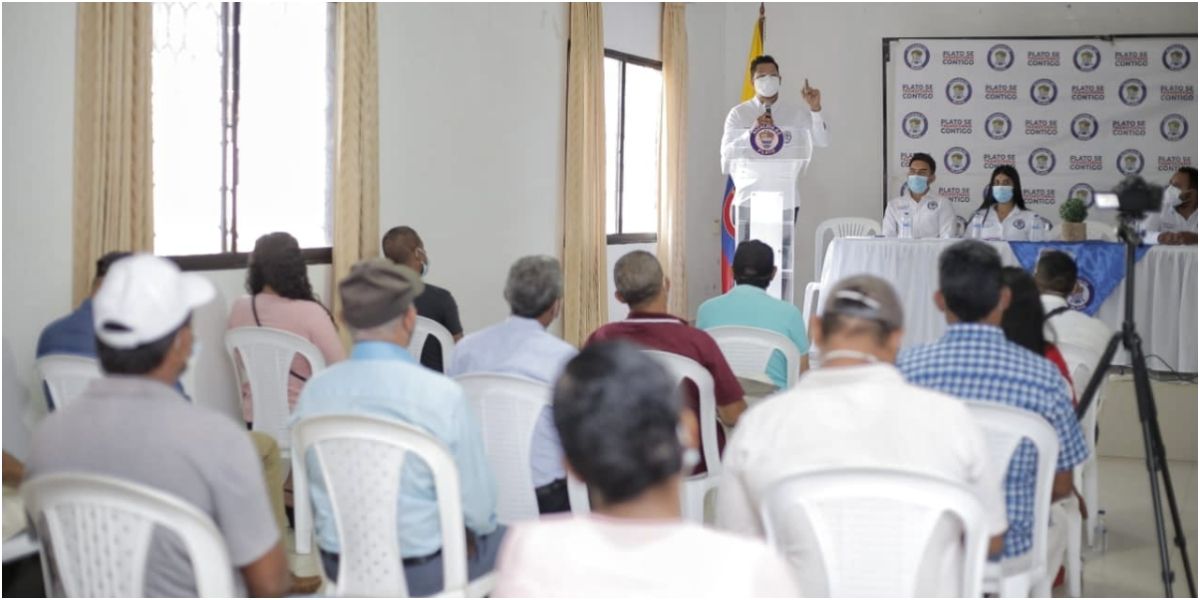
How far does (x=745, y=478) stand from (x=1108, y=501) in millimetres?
3272

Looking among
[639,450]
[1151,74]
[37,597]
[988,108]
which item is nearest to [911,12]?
[988,108]

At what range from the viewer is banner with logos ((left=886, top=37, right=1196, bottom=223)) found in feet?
31.1

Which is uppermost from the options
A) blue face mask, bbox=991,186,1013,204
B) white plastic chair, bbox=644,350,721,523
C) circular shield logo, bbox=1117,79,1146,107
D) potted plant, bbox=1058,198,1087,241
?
circular shield logo, bbox=1117,79,1146,107

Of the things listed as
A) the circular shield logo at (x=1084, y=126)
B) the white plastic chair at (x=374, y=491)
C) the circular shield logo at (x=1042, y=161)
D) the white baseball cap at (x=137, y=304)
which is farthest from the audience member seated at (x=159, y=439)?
the circular shield logo at (x=1084, y=126)

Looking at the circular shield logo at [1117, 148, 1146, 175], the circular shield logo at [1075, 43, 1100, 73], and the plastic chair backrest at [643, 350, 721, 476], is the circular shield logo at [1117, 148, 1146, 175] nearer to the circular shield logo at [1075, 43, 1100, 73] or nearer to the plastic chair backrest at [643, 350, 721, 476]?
the circular shield logo at [1075, 43, 1100, 73]

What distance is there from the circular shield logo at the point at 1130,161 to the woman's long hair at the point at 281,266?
7.36 meters

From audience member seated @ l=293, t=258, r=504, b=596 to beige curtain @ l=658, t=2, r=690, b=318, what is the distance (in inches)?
266

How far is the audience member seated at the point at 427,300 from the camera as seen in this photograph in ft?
15.5

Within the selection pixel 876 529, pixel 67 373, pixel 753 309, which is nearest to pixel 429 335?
pixel 753 309

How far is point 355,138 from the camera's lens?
19.5 feet

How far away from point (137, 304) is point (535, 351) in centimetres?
129

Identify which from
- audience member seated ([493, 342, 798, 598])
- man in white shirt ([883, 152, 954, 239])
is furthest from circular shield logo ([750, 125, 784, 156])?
audience member seated ([493, 342, 798, 598])

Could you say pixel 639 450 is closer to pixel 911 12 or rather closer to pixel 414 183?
pixel 414 183

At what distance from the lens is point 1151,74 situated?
946 centimetres
